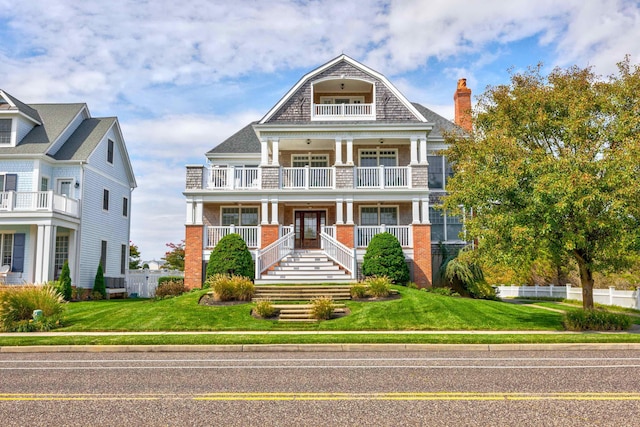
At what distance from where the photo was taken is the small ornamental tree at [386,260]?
21.4 metres

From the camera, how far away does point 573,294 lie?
88.4ft

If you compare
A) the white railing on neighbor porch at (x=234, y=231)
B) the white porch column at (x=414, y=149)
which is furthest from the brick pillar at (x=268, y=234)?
the white porch column at (x=414, y=149)

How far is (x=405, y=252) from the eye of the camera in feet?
77.9

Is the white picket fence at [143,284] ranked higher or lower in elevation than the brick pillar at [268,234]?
lower

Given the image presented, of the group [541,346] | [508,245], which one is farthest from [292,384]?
[508,245]

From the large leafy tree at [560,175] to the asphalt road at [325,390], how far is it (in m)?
4.03

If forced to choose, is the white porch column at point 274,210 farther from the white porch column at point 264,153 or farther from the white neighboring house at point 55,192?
the white neighboring house at point 55,192

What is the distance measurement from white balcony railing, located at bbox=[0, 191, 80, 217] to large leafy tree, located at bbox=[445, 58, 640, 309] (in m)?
18.7

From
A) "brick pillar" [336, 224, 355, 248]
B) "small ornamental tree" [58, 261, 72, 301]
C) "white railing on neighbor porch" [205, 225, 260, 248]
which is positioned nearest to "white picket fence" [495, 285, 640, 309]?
"brick pillar" [336, 224, 355, 248]

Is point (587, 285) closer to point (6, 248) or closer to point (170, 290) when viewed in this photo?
point (170, 290)

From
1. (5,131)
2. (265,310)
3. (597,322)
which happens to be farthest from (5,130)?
(597,322)

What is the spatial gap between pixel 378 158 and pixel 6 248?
19542 millimetres

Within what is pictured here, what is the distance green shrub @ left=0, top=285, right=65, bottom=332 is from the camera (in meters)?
15.5

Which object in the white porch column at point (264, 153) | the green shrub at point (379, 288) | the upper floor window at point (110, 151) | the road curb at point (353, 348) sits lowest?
the road curb at point (353, 348)
